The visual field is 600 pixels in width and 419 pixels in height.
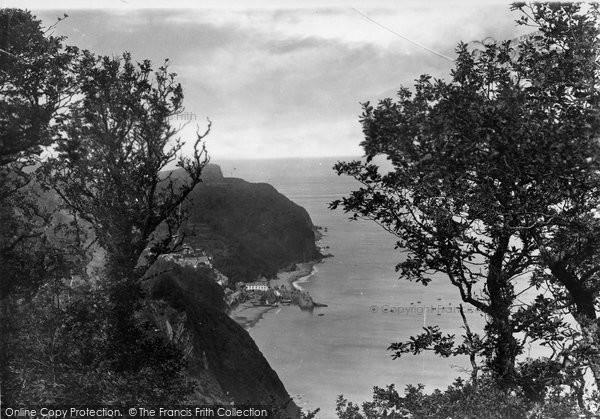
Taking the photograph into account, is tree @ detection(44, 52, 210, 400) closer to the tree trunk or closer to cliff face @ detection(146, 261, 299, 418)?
cliff face @ detection(146, 261, 299, 418)

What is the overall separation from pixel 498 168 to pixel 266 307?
2.46 metres

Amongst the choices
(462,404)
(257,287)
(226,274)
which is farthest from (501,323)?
(226,274)

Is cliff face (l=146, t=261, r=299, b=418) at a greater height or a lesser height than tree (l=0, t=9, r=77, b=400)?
lesser

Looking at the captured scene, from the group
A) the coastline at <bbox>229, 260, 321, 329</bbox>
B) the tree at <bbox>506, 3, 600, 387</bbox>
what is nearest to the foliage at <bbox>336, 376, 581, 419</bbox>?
the tree at <bbox>506, 3, 600, 387</bbox>

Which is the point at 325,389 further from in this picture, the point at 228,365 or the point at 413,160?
the point at 413,160

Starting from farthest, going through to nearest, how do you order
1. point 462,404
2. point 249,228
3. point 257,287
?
point 249,228, point 257,287, point 462,404

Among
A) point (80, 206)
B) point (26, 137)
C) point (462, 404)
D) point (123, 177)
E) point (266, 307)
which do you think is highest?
point (26, 137)

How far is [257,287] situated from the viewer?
5277 mm

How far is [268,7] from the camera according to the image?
14.5ft

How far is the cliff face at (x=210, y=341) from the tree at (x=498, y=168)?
164cm

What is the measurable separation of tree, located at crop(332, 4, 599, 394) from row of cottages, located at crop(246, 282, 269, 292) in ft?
4.51

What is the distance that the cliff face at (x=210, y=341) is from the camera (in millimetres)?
4590

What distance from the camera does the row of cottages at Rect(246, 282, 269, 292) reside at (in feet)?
16.9

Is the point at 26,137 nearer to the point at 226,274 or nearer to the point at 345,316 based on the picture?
the point at 226,274
